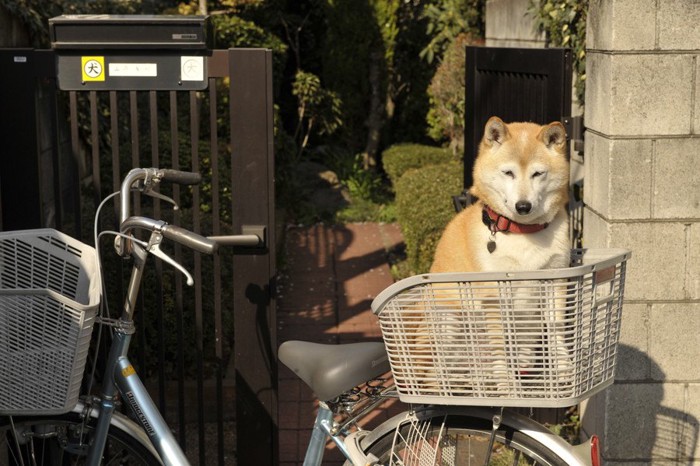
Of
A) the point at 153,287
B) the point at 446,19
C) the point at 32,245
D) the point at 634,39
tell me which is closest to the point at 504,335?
the point at 32,245

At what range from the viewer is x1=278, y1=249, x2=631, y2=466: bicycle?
9.37 feet

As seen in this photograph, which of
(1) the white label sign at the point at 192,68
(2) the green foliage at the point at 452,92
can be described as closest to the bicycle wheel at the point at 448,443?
(1) the white label sign at the point at 192,68

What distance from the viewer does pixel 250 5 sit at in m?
13.0

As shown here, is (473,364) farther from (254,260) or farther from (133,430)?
(254,260)

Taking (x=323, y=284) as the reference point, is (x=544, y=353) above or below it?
above

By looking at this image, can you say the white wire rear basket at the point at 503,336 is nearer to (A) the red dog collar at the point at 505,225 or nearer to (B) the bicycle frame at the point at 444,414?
(B) the bicycle frame at the point at 444,414

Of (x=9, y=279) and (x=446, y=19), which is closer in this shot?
(x=9, y=279)

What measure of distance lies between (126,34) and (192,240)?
1340 millimetres

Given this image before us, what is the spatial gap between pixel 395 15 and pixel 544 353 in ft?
37.1

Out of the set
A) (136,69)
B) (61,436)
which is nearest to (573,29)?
(136,69)

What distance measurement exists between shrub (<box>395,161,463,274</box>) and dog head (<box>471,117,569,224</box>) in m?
3.56

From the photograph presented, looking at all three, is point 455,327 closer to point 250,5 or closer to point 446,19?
point 446,19

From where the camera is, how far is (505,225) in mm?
3799

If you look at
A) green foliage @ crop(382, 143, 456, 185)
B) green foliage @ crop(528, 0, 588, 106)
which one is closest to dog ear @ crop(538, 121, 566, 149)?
green foliage @ crop(528, 0, 588, 106)
